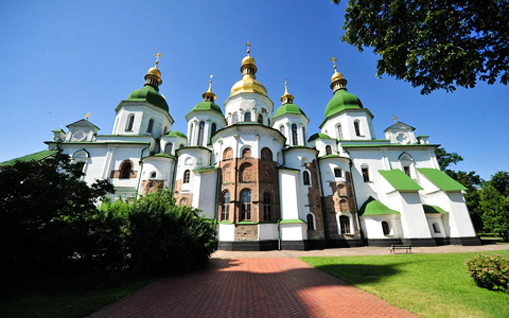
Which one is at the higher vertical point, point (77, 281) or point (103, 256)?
point (103, 256)

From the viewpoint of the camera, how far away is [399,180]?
2078 centimetres

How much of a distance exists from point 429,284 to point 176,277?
9027 millimetres

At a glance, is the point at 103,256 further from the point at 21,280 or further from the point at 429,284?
the point at 429,284

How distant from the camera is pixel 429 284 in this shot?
6.72 metres

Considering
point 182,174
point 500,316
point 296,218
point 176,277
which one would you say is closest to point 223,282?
point 176,277

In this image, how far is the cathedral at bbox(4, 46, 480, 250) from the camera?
17953 millimetres

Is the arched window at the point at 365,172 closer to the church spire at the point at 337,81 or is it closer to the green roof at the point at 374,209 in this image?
the green roof at the point at 374,209

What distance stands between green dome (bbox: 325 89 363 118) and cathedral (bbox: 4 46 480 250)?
19 centimetres

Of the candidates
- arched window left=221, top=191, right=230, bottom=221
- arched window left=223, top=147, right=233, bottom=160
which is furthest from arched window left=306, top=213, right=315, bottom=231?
arched window left=223, top=147, right=233, bottom=160

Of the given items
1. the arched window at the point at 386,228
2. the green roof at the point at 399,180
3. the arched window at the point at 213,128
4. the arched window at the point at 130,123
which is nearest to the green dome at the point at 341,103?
the green roof at the point at 399,180

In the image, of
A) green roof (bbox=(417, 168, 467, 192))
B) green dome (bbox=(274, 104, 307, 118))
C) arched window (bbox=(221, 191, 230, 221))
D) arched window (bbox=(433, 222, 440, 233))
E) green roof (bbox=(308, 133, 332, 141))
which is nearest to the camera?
arched window (bbox=(221, 191, 230, 221))

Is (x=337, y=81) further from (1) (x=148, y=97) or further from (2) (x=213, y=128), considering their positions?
(1) (x=148, y=97)

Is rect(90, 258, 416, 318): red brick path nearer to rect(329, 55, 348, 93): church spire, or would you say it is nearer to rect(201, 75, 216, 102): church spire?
rect(201, 75, 216, 102): church spire

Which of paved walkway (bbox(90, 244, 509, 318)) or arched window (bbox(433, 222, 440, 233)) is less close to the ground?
arched window (bbox(433, 222, 440, 233))
